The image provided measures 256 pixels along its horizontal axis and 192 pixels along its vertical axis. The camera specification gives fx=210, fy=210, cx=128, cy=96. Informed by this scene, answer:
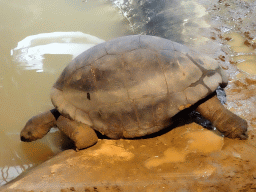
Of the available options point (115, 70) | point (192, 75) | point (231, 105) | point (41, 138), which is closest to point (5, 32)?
point (41, 138)

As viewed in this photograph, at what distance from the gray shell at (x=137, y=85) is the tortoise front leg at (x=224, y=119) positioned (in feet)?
0.74

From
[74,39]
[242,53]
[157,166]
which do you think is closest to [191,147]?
[157,166]

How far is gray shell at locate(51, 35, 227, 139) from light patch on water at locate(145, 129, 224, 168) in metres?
0.36

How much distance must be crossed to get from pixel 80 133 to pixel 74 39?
343 centimetres

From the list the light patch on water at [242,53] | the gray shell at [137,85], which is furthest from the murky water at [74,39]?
the gray shell at [137,85]

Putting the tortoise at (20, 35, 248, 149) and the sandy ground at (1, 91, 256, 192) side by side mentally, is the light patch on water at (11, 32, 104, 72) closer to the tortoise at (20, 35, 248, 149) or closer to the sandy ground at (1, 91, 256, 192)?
the tortoise at (20, 35, 248, 149)

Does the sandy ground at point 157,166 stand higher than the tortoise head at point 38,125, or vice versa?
the tortoise head at point 38,125

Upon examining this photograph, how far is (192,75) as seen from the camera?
282 centimetres

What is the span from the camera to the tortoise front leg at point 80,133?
2918 mm

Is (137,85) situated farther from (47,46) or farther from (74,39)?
(47,46)

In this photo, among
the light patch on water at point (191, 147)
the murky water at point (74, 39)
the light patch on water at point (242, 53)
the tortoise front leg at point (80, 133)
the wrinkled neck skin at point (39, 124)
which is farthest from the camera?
the light patch on water at point (242, 53)

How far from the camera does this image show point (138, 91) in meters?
2.77

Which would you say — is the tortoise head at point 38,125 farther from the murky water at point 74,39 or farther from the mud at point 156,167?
the mud at point 156,167

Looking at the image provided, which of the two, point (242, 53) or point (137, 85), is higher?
point (137, 85)
